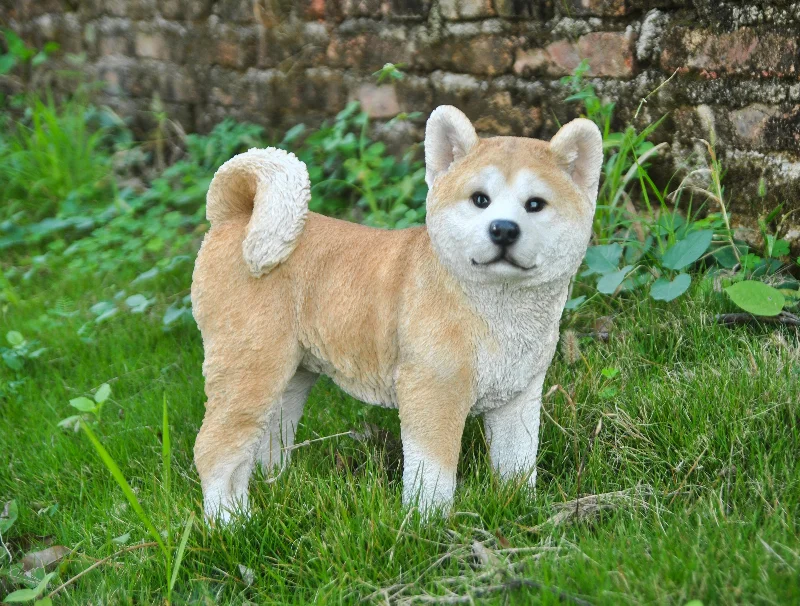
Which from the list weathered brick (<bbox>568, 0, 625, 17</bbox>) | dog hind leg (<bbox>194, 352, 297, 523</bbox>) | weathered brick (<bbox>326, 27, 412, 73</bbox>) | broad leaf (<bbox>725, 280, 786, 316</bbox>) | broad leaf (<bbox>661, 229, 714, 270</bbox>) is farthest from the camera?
weathered brick (<bbox>326, 27, 412, 73</bbox>)

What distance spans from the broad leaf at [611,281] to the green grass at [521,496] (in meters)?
0.16

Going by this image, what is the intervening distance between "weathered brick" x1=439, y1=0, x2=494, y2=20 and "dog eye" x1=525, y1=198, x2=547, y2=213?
2086 millimetres

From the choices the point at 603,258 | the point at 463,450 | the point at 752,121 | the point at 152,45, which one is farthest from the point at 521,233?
the point at 152,45

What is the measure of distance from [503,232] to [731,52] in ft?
5.97

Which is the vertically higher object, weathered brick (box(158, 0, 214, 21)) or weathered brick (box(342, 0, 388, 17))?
weathered brick (box(342, 0, 388, 17))

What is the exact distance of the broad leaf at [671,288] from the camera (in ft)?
10.4

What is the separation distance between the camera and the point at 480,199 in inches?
90.9

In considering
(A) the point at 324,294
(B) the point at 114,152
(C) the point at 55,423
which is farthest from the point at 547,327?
(B) the point at 114,152

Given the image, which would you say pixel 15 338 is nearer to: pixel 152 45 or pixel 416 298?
pixel 416 298

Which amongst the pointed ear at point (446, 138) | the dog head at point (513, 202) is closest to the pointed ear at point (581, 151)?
the dog head at point (513, 202)

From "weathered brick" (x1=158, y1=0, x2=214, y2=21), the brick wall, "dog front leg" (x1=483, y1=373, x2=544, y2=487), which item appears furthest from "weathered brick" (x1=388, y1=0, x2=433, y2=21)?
"dog front leg" (x1=483, y1=373, x2=544, y2=487)

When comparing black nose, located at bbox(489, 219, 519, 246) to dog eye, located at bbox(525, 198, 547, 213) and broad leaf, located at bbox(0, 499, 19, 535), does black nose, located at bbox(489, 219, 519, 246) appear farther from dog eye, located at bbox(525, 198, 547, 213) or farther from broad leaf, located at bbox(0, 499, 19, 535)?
broad leaf, located at bbox(0, 499, 19, 535)

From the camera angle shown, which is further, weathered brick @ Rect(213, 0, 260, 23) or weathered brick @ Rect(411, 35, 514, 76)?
weathered brick @ Rect(213, 0, 260, 23)

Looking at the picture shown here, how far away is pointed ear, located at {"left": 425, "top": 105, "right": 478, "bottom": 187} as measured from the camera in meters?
2.38
